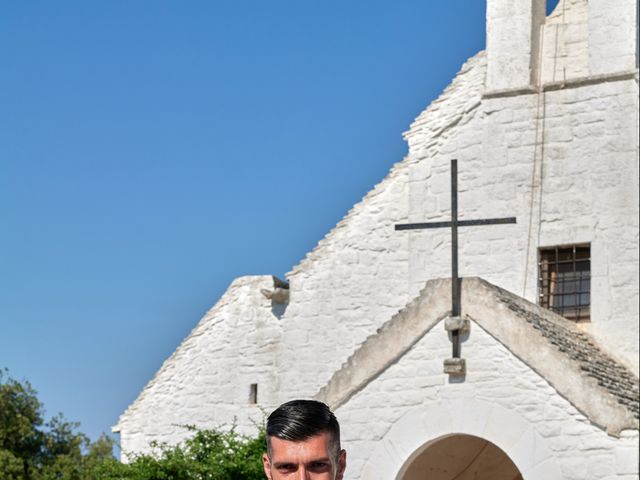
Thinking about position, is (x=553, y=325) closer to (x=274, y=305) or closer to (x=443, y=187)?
(x=443, y=187)

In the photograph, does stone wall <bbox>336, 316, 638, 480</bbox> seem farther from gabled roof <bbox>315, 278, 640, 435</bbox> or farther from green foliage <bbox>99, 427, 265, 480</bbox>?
green foliage <bbox>99, 427, 265, 480</bbox>

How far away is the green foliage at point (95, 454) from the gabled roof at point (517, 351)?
11.3 feet

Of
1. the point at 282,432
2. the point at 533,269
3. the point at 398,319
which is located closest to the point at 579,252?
the point at 533,269

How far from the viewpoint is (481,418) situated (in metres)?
16.4

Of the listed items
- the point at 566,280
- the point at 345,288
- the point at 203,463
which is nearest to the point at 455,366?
the point at 566,280

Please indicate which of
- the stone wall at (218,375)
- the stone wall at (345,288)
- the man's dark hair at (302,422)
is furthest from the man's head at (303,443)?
the stone wall at (218,375)

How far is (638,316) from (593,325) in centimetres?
59

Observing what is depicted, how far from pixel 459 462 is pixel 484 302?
2.84 meters

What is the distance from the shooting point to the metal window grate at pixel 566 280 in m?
19.8

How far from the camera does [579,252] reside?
66.1 ft

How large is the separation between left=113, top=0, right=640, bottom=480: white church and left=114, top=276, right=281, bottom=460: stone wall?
1.0 inches

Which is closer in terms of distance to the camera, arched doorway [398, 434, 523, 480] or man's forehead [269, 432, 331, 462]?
man's forehead [269, 432, 331, 462]

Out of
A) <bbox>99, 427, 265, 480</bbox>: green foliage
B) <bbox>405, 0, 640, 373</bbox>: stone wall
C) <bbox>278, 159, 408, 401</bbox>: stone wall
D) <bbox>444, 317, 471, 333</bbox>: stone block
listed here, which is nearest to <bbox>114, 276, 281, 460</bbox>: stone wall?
<bbox>278, 159, 408, 401</bbox>: stone wall

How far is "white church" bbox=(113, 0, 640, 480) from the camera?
16188 mm
